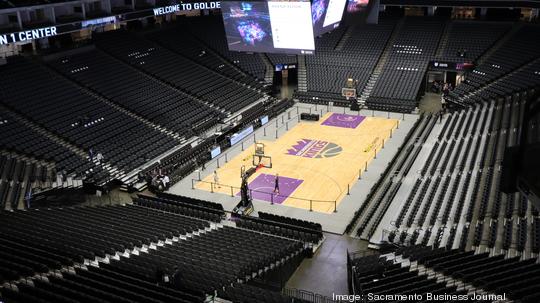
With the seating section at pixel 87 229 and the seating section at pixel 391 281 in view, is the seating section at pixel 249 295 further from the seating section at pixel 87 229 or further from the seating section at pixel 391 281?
the seating section at pixel 87 229

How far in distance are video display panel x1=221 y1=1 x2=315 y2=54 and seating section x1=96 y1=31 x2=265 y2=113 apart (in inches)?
419

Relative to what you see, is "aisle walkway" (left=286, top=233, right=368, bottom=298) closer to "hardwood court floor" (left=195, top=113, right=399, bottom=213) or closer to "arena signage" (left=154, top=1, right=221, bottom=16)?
"hardwood court floor" (left=195, top=113, right=399, bottom=213)


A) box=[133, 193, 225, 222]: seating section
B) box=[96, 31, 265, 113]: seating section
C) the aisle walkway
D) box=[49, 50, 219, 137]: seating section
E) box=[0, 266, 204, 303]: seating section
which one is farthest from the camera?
box=[96, 31, 265, 113]: seating section

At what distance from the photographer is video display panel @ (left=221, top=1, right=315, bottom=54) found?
2697cm

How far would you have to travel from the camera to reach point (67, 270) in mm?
15148

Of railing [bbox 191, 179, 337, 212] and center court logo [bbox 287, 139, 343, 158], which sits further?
center court logo [bbox 287, 139, 343, 158]

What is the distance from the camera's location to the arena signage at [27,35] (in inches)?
1255

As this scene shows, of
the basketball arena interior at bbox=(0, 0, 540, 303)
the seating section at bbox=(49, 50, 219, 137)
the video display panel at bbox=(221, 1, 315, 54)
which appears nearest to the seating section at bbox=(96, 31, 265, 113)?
the basketball arena interior at bbox=(0, 0, 540, 303)

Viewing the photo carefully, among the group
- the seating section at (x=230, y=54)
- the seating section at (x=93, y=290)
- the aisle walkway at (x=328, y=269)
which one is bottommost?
the aisle walkway at (x=328, y=269)

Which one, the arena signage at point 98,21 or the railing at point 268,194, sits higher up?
the arena signage at point 98,21

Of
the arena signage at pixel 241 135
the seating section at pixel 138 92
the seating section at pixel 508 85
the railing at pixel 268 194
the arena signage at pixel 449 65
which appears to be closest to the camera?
the railing at pixel 268 194

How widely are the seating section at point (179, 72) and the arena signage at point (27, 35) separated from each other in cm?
654

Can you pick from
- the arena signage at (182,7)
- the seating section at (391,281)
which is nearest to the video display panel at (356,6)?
the arena signage at (182,7)

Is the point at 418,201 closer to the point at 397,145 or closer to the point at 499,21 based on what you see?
the point at 397,145
